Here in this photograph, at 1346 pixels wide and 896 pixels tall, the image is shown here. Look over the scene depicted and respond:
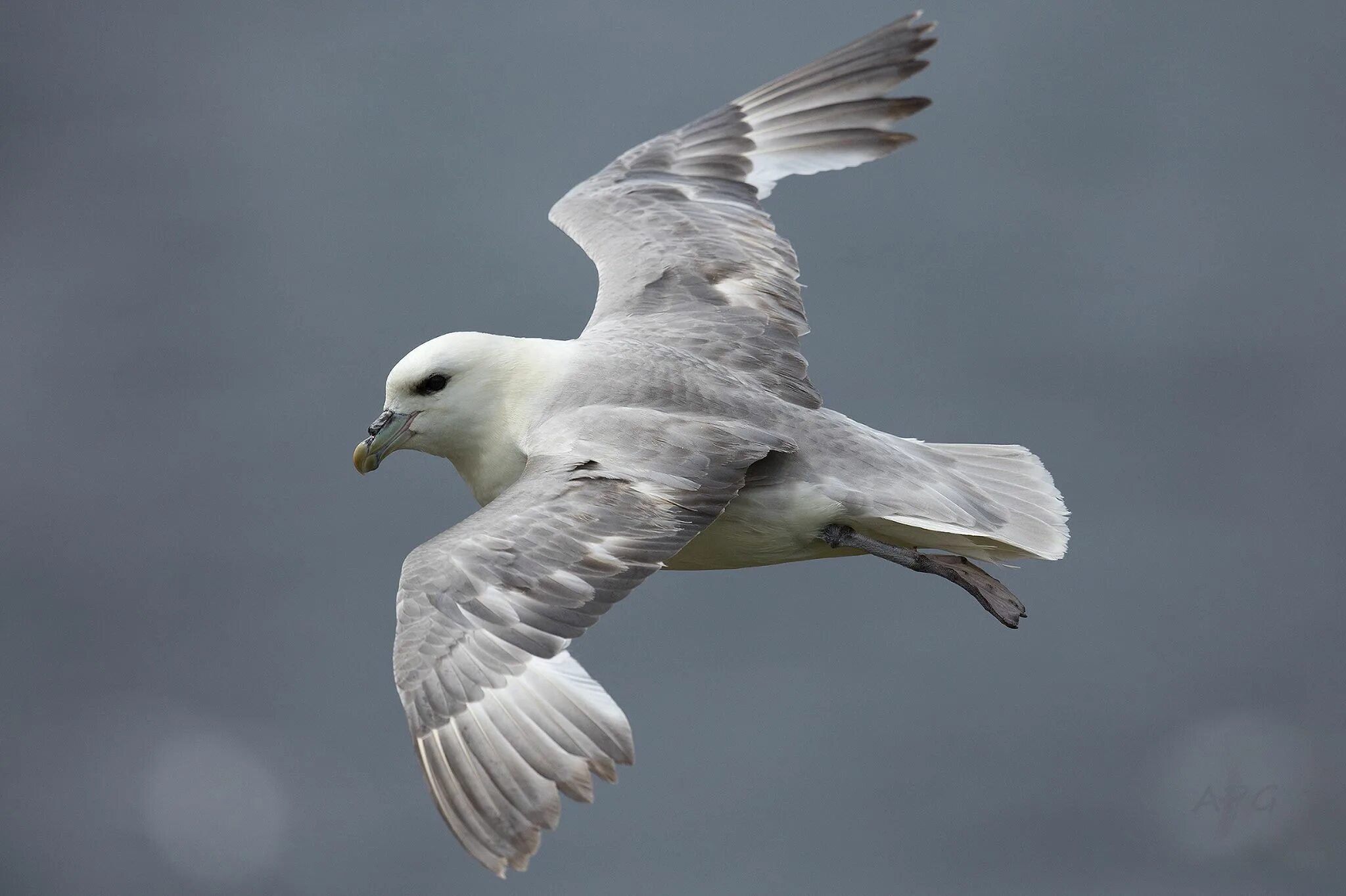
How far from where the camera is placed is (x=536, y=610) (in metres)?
5.19

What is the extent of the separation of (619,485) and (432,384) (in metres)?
1.12

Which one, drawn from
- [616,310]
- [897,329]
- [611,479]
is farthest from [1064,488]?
[611,479]

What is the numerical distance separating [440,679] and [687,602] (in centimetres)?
946

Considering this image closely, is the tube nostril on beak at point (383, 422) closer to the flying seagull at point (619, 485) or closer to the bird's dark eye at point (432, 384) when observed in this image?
the flying seagull at point (619, 485)

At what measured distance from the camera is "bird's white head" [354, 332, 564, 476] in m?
6.38

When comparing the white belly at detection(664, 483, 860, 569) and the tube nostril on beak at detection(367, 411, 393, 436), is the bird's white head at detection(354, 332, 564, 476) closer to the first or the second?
the tube nostril on beak at detection(367, 411, 393, 436)

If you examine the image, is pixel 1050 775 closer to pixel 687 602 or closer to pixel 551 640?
pixel 687 602

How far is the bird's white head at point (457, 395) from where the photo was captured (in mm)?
6375

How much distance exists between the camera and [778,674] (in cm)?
1441

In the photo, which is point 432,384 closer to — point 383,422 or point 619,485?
point 383,422

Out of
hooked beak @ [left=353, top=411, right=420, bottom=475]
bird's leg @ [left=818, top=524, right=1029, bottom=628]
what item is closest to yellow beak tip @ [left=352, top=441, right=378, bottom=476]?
hooked beak @ [left=353, top=411, right=420, bottom=475]

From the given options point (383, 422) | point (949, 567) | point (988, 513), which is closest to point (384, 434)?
point (383, 422)

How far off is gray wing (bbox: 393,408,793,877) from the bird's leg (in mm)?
424

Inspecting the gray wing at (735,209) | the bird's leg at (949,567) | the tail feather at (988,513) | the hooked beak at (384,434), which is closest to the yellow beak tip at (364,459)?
the hooked beak at (384,434)
